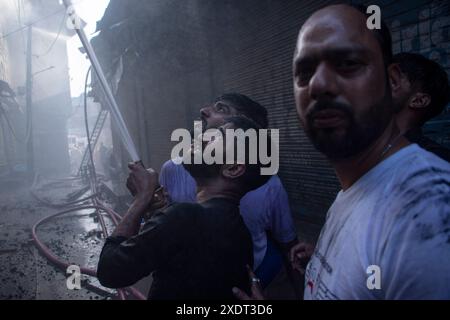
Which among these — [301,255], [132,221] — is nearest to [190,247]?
[132,221]

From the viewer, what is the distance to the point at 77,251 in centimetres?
701

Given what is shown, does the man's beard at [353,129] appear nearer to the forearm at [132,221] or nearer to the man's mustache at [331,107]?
the man's mustache at [331,107]

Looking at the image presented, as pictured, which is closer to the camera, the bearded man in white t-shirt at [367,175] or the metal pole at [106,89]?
the bearded man in white t-shirt at [367,175]

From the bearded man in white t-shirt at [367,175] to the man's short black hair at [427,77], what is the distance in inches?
53.4

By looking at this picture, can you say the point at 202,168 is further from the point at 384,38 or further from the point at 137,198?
the point at 384,38

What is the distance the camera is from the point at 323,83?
1.09m

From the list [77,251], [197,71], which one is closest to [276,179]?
[197,71]

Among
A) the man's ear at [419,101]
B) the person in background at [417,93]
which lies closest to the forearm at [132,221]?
the person in background at [417,93]

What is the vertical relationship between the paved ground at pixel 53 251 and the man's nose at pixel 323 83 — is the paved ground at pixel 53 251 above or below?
below

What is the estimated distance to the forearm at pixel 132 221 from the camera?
164 cm
